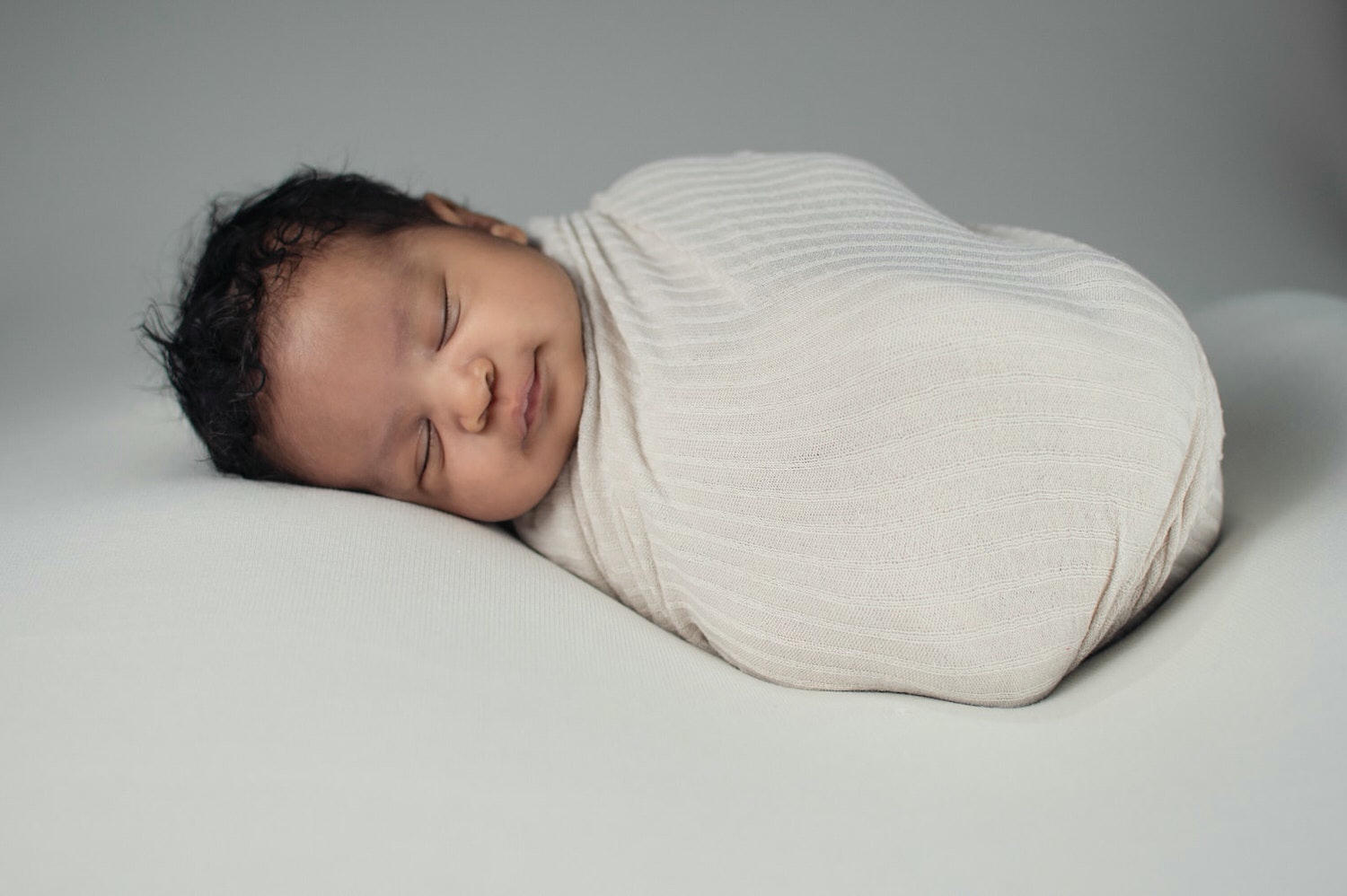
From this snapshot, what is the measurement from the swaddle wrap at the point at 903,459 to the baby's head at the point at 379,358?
0.08 m

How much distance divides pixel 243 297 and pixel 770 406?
0.53 meters

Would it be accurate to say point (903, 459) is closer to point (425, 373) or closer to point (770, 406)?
point (770, 406)

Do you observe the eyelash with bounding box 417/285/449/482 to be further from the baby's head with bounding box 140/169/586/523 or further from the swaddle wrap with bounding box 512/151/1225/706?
the swaddle wrap with bounding box 512/151/1225/706

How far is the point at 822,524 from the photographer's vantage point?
3.36 feet

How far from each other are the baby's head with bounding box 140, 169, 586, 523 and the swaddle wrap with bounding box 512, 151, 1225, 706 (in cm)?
8

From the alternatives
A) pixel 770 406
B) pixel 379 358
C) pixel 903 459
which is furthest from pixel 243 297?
pixel 903 459

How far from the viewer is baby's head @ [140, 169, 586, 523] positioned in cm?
112

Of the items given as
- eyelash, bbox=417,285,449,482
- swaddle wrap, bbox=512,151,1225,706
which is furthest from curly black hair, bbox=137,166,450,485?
swaddle wrap, bbox=512,151,1225,706

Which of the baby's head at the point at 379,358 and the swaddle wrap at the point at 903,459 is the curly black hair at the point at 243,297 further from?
the swaddle wrap at the point at 903,459

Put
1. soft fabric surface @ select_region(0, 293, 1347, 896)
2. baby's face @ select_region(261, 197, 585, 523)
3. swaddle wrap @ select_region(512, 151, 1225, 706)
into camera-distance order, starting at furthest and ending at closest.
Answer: baby's face @ select_region(261, 197, 585, 523) < swaddle wrap @ select_region(512, 151, 1225, 706) < soft fabric surface @ select_region(0, 293, 1347, 896)

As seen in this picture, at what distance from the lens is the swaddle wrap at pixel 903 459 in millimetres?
975

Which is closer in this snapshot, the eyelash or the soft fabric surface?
the soft fabric surface

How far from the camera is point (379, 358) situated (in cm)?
112

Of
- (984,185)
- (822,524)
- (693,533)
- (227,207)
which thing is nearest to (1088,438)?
(822,524)
